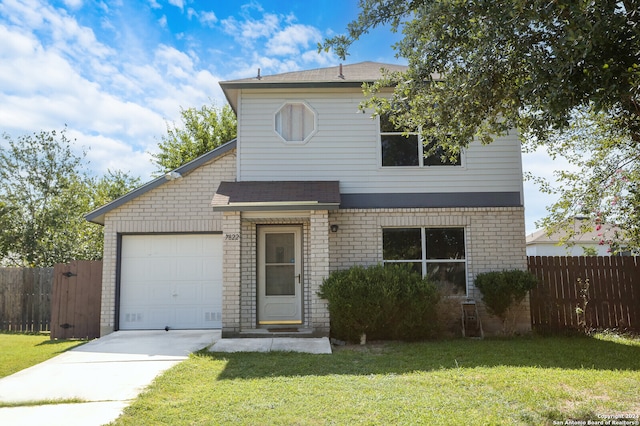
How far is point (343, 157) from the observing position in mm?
11547

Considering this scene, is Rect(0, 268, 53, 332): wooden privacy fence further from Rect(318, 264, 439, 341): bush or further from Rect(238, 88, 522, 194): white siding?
Rect(318, 264, 439, 341): bush

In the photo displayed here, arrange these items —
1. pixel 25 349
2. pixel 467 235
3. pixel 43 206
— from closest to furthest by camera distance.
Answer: pixel 25 349 → pixel 467 235 → pixel 43 206

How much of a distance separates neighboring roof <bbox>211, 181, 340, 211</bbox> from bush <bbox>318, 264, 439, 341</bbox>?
1555 mm

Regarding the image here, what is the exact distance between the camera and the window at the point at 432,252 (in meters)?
11.4

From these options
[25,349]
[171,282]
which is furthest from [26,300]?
[171,282]

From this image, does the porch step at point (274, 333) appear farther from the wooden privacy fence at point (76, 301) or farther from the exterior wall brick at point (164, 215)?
the wooden privacy fence at point (76, 301)

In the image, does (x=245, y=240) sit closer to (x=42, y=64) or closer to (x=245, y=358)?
(x=245, y=358)

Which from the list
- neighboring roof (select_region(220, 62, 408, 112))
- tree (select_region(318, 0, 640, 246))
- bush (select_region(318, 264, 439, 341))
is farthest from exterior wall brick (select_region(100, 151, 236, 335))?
tree (select_region(318, 0, 640, 246))

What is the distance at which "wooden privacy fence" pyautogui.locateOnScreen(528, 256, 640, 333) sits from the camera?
11781mm

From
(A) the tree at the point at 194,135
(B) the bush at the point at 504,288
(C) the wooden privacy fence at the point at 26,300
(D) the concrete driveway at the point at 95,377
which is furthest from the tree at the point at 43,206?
(B) the bush at the point at 504,288

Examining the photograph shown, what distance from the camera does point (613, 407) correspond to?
5465mm

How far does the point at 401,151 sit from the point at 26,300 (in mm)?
10650

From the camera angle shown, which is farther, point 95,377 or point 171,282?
point 171,282

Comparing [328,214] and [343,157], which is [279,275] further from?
Answer: [343,157]
